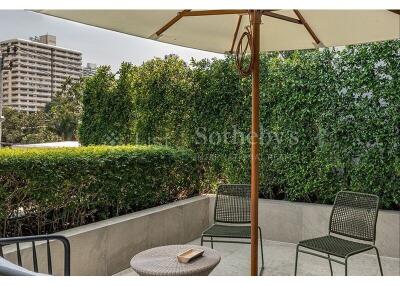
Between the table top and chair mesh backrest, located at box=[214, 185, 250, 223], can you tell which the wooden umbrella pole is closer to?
the table top

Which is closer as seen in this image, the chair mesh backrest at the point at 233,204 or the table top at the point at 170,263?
the table top at the point at 170,263

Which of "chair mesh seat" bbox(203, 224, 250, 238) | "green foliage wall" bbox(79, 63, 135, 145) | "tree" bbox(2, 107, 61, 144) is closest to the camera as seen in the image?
"chair mesh seat" bbox(203, 224, 250, 238)

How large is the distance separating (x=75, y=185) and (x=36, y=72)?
53.6 ft

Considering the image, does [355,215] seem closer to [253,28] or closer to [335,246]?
[335,246]

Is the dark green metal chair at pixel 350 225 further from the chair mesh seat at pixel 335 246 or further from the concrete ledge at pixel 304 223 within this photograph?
the concrete ledge at pixel 304 223

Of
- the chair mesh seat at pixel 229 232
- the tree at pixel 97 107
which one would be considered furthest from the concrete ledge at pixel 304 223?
the tree at pixel 97 107

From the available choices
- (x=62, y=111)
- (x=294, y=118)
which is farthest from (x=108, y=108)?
(x=62, y=111)

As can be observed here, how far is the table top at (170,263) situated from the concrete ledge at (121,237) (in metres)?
0.97

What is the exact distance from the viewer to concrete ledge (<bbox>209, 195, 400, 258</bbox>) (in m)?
4.74

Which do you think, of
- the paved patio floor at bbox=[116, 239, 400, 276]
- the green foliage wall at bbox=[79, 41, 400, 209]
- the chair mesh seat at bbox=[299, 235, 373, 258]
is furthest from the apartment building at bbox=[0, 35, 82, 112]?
the chair mesh seat at bbox=[299, 235, 373, 258]

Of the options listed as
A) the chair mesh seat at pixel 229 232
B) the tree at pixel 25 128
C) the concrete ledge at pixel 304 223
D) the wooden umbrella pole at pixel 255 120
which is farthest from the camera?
the tree at pixel 25 128

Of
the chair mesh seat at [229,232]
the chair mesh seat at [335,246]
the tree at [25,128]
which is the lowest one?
the chair mesh seat at [229,232]

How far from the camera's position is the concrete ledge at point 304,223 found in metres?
4.74

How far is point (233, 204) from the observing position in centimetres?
464
